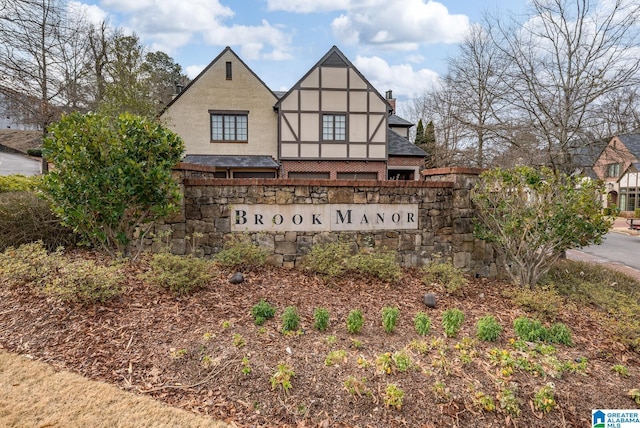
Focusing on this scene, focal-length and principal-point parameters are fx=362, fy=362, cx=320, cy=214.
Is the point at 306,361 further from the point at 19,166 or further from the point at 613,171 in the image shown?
the point at 613,171

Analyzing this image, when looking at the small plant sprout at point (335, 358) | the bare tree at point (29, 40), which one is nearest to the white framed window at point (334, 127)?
the bare tree at point (29, 40)

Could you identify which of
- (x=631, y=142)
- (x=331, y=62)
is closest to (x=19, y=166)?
(x=331, y=62)

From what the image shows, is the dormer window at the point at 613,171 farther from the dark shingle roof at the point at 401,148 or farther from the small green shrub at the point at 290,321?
the small green shrub at the point at 290,321

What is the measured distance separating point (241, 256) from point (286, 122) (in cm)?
1168

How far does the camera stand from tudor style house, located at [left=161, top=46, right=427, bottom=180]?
635 inches

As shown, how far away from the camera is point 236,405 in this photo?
2605mm

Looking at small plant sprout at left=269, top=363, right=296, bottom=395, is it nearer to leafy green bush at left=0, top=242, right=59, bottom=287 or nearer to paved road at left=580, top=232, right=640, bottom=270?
leafy green bush at left=0, top=242, right=59, bottom=287

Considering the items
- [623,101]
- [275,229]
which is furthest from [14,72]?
[623,101]

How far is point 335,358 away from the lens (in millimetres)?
3055

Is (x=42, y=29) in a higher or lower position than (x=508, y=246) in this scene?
higher

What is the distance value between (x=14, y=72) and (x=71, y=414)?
35.7 ft

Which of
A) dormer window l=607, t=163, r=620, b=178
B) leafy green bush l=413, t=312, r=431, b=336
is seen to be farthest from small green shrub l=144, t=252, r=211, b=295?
dormer window l=607, t=163, r=620, b=178

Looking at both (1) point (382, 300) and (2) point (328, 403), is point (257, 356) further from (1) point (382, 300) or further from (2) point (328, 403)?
(1) point (382, 300)

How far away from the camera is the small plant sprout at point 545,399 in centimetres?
267
